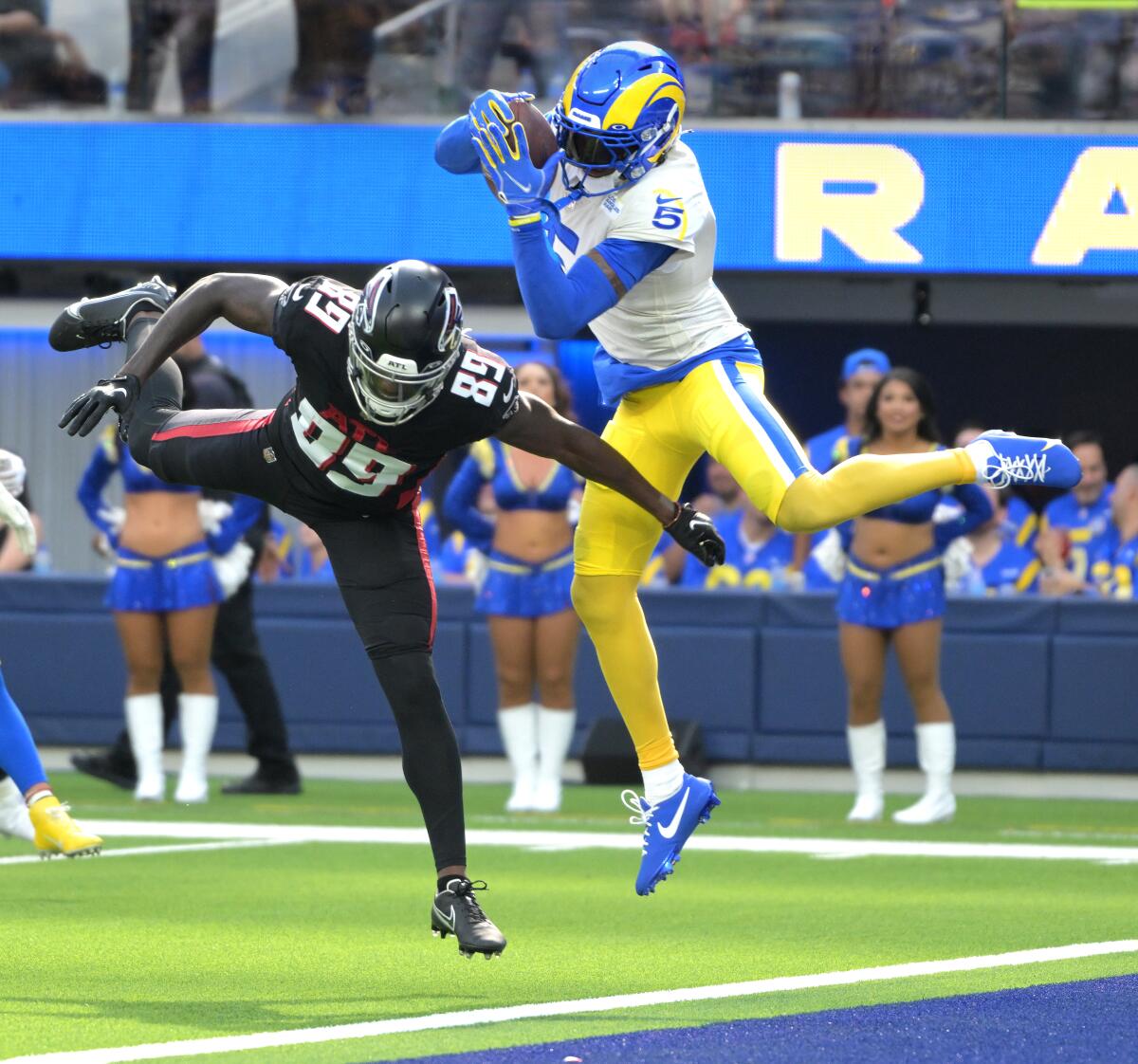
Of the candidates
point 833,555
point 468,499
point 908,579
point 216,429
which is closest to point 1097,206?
point 833,555

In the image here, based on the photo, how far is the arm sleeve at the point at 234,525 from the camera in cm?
1073

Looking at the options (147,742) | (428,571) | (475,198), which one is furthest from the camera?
(475,198)

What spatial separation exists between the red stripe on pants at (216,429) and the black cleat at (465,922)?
127cm

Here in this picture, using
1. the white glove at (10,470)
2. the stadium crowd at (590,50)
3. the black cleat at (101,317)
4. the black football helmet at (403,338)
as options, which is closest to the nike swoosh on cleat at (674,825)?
the black football helmet at (403,338)

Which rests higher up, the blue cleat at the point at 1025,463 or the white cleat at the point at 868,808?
the blue cleat at the point at 1025,463

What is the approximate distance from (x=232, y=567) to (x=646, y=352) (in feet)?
15.9

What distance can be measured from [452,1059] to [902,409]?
5866mm

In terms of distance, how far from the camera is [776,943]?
644 centimetres

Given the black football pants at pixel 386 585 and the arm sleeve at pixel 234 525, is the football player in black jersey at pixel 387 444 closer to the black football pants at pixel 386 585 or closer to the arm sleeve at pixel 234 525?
the black football pants at pixel 386 585

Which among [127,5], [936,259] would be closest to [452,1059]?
[936,259]

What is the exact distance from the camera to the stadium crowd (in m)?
14.3

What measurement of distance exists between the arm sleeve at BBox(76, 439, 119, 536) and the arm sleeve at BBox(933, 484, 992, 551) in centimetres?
385

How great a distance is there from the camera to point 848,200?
550 inches

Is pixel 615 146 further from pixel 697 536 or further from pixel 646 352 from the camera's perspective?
pixel 697 536
